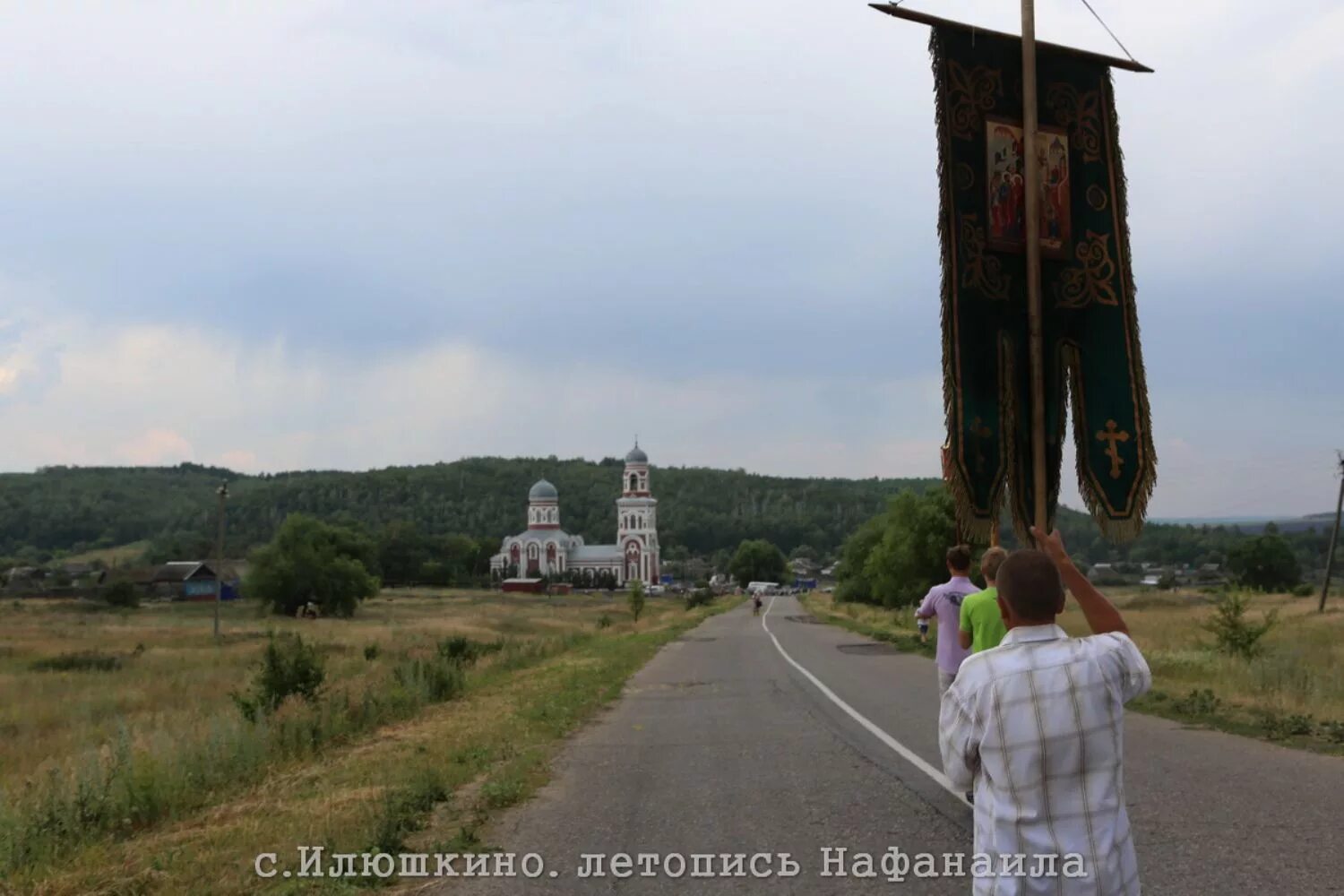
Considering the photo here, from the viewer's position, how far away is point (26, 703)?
26.1 m

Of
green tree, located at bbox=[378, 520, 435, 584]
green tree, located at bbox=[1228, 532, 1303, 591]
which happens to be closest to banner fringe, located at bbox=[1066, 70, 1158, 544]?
green tree, located at bbox=[1228, 532, 1303, 591]

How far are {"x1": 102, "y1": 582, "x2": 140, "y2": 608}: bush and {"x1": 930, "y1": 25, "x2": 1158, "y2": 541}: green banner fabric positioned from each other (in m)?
86.2

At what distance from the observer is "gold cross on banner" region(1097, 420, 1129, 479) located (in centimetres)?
671

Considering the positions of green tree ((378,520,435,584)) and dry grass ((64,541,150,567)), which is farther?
dry grass ((64,541,150,567))

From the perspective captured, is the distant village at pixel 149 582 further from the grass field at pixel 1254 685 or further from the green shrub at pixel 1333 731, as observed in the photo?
the green shrub at pixel 1333 731

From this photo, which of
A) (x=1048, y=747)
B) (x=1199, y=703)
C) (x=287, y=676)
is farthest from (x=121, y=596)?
(x=1048, y=747)

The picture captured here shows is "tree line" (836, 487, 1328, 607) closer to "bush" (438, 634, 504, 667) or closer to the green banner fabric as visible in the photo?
the green banner fabric

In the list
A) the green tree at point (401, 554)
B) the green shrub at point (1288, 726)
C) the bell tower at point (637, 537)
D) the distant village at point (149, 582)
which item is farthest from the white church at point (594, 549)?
the green shrub at point (1288, 726)

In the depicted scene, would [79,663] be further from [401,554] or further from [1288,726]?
[401,554]

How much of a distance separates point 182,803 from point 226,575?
111746 mm

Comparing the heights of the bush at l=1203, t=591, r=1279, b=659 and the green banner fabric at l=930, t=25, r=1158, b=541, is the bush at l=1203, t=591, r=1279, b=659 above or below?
below

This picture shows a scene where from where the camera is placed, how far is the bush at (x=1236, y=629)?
75.1ft

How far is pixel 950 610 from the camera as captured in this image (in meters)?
8.95

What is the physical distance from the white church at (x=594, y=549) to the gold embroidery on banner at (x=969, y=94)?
153871mm
